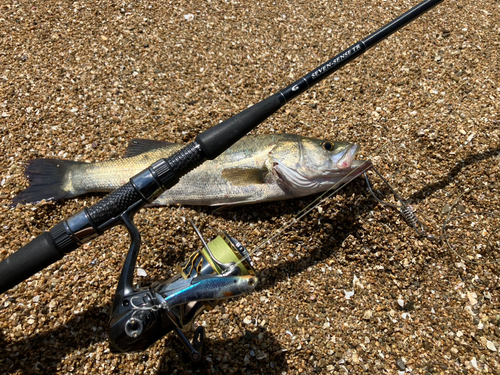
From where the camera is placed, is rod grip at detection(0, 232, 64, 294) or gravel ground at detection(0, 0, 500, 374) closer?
rod grip at detection(0, 232, 64, 294)

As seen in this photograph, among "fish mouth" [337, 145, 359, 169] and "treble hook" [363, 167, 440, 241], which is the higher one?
"fish mouth" [337, 145, 359, 169]

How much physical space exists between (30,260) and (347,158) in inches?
80.5

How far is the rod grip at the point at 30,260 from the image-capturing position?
163 cm

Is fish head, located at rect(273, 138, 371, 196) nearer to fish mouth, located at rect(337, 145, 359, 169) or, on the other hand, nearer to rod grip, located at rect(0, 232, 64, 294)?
fish mouth, located at rect(337, 145, 359, 169)

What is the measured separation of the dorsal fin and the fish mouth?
134 cm

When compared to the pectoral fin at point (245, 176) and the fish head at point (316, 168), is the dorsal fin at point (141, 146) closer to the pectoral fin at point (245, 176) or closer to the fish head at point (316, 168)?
the pectoral fin at point (245, 176)

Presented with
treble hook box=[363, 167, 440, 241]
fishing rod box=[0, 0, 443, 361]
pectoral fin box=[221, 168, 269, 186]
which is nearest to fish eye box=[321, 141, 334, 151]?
treble hook box=[363, 167, 440, 241]

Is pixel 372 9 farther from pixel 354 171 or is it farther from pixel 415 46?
pixel 354 171

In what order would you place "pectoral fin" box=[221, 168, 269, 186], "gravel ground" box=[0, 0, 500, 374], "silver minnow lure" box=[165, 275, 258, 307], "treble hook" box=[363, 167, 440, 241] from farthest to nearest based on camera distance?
1. "pectoral fin" box=[221, 168, 269, 186]
2. "treble hook" box=[363, 167, 440, 241]
3. "gravel ground" box=[0, 0, 500, 374]
4. "silver minnow lure" box=[165, 275, 258, 307]

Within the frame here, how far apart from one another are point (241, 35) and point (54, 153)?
212 cm

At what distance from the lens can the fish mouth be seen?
2.61m

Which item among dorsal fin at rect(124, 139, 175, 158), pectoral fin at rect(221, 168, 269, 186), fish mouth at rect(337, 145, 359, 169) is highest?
dorsal fin at rect(124, 139, 175, 158)

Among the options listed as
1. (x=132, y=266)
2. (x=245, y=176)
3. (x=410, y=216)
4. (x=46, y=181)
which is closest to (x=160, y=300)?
(x=132, y=266)

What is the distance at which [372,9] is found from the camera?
3875 mm
